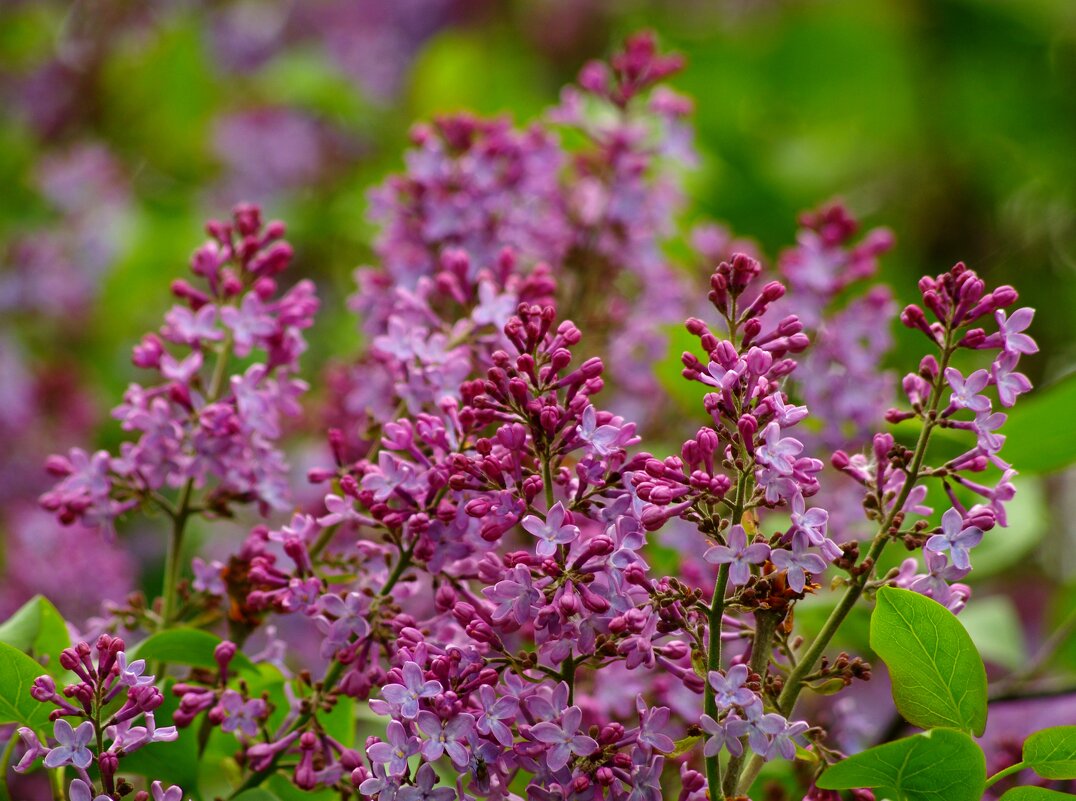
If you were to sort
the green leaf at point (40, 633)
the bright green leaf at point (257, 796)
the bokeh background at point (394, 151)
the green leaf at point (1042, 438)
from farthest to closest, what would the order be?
1. the bokeh background at point (394, 151)
2. the green leaf at point (1042, 438)
3. the green leaf at point (40, 633)
4. the bright green leaf at point (257, 796)

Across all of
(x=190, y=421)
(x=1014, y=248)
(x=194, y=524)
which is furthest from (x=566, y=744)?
(x=1014, y=248)

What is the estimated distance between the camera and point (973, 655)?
74 cm

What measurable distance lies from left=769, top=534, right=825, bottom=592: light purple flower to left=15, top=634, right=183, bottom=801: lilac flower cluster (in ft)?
1.25

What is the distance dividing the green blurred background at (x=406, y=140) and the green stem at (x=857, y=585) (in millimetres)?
1156

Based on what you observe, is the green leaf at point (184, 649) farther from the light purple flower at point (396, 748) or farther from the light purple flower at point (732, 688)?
the light purple flower at point (732, 688)

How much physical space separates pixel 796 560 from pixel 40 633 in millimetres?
589

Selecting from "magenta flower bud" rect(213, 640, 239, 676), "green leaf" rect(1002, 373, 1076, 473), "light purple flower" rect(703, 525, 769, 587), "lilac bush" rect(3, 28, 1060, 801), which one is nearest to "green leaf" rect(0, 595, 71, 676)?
"lilac bush" rect(3, 28, 1060, 801)

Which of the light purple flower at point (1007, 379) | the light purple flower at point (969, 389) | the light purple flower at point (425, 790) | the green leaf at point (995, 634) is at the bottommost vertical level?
the light purple flower at point (425, 790)

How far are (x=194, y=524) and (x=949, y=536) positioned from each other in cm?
163

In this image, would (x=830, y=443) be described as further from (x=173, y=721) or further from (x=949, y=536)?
(x=173, y=721)

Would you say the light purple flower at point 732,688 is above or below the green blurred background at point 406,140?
below

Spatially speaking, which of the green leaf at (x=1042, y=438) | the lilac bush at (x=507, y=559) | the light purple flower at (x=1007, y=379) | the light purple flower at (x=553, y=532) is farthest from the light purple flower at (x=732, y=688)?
the green leaf at (x=1042, y=438)

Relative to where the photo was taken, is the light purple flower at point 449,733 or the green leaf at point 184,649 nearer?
the light purple flower at point 449,733

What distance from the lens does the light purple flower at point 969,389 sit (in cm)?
73
